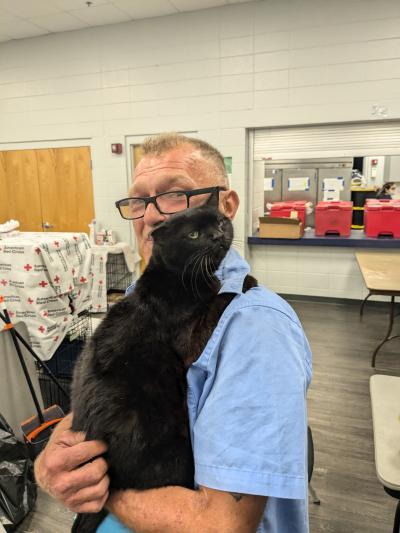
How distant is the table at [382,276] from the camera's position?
2.79 m

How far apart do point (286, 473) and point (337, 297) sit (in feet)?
14.6

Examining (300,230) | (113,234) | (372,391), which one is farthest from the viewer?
(113,234)

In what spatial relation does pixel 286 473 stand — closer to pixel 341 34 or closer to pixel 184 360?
pixel 184 360

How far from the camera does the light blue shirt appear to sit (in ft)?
1.90

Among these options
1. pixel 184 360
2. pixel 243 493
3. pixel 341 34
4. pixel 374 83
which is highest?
pixel 341 34

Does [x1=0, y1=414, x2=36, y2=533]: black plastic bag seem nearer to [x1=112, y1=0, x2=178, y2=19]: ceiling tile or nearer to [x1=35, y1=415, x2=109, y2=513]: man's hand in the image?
[x1=35, y1=415, x2=109, y2=513]: man's hand

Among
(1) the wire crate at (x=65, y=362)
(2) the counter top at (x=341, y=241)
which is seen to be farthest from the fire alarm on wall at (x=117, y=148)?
(1) the wire crate at (x=65, y=362)

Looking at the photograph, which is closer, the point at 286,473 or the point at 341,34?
the point at 286,473

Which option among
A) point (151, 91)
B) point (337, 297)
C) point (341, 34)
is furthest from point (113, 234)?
point (341, 34)

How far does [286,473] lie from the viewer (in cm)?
58

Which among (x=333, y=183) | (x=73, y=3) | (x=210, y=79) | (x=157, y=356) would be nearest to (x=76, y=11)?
(x=73, y=3)

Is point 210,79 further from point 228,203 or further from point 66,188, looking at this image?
point 228,203

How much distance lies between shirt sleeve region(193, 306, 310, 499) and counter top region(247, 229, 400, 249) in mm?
3990

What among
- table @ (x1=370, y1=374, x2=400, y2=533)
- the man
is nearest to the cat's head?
the man
